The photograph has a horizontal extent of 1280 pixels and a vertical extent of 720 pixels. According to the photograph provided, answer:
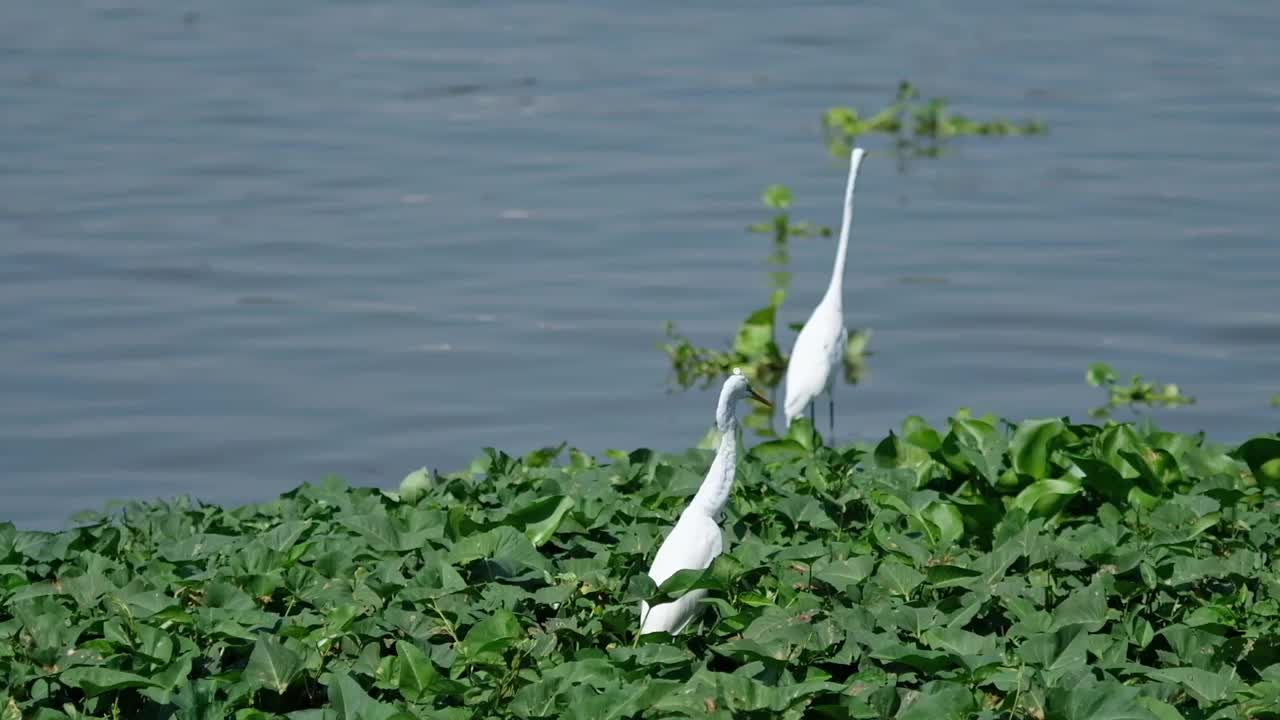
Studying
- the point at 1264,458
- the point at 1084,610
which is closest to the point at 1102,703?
the point at 1084,610

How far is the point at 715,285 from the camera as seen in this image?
986cm

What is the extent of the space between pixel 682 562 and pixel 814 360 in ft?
11.6

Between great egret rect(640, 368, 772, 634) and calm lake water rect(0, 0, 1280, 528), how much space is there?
358cm

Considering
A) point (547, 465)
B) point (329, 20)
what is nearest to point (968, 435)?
point (547, 465)

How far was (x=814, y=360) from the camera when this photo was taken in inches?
294

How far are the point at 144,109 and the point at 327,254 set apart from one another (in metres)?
3.98

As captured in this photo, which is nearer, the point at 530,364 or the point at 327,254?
the point at 530,364

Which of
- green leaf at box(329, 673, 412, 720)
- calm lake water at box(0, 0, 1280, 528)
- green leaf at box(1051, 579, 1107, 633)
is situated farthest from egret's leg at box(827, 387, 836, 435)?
green leaf at box(329, 673, 412, 720)

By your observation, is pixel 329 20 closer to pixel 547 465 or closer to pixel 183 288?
pixel 183 288

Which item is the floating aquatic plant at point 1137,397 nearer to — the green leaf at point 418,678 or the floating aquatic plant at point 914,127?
the floating aquatic plant at point 914,127

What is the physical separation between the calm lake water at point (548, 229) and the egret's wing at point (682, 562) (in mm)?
3681

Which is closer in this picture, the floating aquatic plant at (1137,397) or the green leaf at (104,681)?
the green leaf at (104,681)

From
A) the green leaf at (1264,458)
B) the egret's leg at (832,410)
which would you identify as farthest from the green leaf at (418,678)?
the egret's leg at (832,410)

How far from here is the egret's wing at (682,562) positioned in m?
3.89
